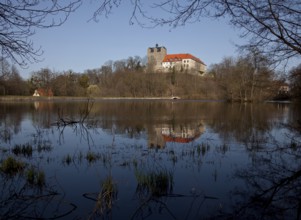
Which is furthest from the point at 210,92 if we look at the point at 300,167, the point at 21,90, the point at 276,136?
the point at 300,167

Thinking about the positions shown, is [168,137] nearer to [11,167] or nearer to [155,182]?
[155,182]

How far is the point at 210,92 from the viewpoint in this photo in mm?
80438

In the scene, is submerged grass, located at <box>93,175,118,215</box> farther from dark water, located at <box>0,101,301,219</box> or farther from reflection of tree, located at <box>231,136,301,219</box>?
reflection of tree, located at <box>231,136,301,219</box>

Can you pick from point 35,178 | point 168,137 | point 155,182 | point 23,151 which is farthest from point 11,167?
point 168,137

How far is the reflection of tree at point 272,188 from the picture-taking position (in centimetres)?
496

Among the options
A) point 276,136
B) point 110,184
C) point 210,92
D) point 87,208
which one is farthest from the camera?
point 210,92

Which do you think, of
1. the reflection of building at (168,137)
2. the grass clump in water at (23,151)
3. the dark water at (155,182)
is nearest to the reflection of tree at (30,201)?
the dark water at (155,182)

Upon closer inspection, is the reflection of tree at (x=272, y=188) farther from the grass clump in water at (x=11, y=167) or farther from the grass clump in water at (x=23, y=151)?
the grass clump in water at (x=23, y=151)

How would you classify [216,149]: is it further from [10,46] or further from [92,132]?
[10,46]

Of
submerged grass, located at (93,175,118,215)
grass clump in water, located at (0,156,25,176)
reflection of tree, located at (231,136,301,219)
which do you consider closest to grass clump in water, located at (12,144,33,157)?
grass clump in water, located at (0,156,25,176)

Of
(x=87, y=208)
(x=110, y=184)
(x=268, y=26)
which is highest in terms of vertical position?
(x=268, y=26)

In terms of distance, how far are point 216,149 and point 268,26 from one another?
654 cm

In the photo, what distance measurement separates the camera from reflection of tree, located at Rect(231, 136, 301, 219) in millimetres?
4957

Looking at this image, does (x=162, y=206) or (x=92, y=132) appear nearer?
(x=162, y=206)
